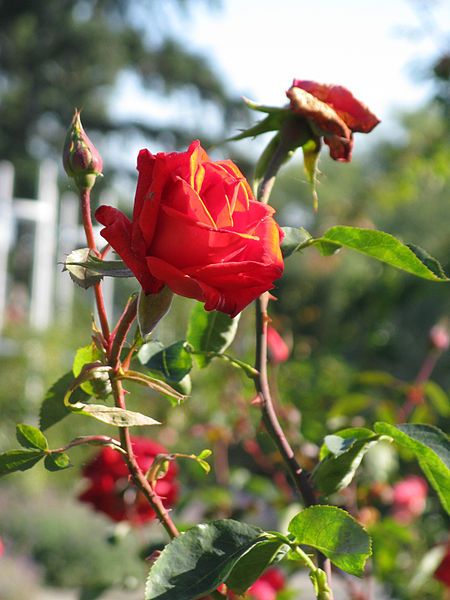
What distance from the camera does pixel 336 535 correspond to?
28 cm

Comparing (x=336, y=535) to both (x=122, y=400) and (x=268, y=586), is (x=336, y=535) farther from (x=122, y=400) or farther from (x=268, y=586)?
(x=268, y=586)

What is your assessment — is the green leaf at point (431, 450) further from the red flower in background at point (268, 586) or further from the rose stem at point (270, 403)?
the red flower in background at point (268, 586)

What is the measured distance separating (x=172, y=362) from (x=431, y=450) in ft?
0.45

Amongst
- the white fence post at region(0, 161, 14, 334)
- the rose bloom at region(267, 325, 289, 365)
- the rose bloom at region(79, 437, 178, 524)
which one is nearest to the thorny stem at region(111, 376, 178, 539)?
the rose bloom at region(79, 437, 178, 524)

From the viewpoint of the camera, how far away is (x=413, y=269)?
0.30 meters

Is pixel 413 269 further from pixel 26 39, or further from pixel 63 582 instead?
pixel 26 39

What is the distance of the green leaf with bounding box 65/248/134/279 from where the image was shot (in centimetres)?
26

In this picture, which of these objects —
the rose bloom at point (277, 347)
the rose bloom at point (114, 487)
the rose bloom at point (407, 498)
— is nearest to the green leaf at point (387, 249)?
the rose bloom at point (114, 487)

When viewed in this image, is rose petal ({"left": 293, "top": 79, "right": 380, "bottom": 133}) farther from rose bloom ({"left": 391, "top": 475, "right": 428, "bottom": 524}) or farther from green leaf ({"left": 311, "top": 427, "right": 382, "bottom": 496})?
rose bloom ({"left": 391, "top": 475, "right": 428, "bottom": 524})

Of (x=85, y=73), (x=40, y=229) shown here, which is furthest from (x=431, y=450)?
(x=85, y=73)

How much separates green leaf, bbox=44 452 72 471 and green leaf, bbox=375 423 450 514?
0.15m

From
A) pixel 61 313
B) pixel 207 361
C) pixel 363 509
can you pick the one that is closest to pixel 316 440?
pixel 363 509

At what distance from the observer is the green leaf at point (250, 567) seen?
280mm

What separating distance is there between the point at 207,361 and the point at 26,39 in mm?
7971
